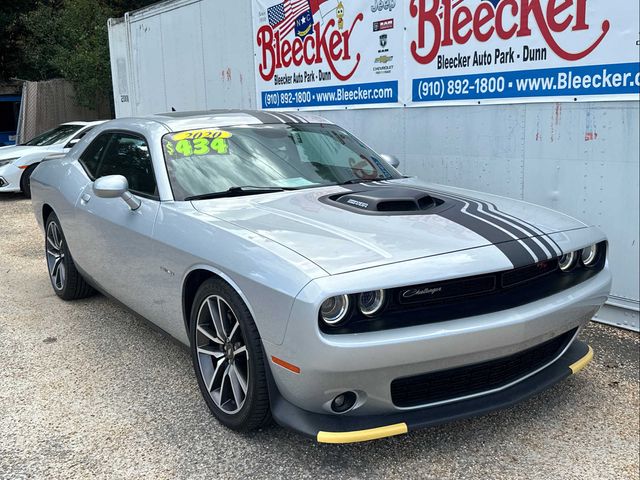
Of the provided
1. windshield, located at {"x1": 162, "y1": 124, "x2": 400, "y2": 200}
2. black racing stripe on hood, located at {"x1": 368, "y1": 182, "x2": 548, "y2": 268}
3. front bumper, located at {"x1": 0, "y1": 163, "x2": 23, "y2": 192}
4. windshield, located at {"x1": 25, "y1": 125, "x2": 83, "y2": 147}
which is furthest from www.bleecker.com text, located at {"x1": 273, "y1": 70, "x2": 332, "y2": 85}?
front bumper, located at {"x1": 0, "y1": 163, "x2": 23, "y2": 192}

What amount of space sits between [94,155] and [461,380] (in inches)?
127

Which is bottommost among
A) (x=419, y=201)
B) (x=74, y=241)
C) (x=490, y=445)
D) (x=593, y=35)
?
(x=490, y=445)

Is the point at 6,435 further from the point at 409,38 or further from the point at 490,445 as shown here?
the point at 409,38

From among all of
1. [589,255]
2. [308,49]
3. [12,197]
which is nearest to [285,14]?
[308,49]

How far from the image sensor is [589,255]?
3.09m

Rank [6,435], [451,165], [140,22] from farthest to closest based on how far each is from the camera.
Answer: [140,22] → [451,165] → [6,435]

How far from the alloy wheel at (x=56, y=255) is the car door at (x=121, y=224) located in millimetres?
507

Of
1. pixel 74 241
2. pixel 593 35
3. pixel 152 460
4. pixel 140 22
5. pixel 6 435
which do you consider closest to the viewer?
pixel 152 460

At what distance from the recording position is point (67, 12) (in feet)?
61.7

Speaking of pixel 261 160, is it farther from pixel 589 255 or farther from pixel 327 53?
pixel 327 53

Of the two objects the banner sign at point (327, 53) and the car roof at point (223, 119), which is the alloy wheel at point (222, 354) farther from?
the banner sign at point (327, 53)

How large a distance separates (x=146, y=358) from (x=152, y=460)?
1.18 m

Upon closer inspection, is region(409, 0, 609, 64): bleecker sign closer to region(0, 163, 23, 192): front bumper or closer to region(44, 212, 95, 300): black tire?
region(44, 212, 95, 300): black tire

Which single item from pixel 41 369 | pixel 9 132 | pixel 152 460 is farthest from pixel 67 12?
pixel 152 460
